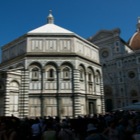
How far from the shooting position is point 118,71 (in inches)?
1768

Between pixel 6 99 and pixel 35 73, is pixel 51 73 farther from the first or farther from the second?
pixel 6 99

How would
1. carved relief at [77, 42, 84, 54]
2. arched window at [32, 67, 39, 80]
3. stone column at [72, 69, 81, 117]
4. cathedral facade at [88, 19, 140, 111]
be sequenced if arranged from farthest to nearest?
cathedral facade at [88, 19, 140, 111], carved relief at [77, 42, 84, 54], arched window at [32, 67, 39, 80], stone column at [72, 69, 81, 117]

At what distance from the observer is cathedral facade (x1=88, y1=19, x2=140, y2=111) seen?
42.9 m

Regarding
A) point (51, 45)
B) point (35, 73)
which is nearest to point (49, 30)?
point (51, 45)

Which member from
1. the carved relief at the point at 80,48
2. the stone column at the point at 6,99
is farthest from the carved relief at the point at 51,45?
the stone column at the point at 6,99

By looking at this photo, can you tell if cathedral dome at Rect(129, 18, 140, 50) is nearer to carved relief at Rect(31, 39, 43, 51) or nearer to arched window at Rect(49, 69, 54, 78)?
carved relief at Rect(31, 39, 43, 51)

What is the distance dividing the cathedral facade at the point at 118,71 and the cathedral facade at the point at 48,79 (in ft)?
64.3

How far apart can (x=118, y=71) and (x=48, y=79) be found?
84.9 ft

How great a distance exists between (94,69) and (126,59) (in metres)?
21.1

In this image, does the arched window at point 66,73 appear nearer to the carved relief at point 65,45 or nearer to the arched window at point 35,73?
the carved relief at point 65,45

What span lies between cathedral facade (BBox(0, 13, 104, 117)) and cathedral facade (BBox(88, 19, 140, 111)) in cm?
1959

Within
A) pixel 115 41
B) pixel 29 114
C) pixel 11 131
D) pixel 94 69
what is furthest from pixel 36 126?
pixel 115 41

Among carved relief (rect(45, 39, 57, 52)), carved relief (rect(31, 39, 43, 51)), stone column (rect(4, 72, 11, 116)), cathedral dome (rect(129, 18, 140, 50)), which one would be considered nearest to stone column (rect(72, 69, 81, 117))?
carved relief (rect(45, 39, 57, 52))

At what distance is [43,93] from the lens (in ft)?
70.5
